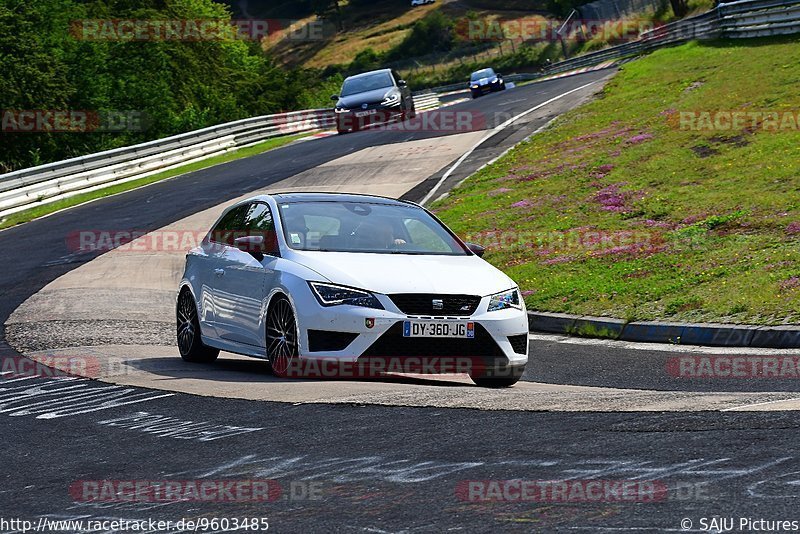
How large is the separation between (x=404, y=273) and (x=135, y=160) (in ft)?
91.9

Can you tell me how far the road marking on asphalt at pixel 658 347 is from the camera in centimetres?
1147

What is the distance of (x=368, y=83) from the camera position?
4172 centimetres

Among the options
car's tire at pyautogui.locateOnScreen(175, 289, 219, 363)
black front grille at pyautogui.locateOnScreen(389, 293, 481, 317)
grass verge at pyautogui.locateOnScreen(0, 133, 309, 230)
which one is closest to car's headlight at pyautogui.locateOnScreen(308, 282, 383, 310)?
black front grille at pyautogui.locateOnScreen(389, 293, 481, 317)

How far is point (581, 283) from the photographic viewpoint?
15.8 metres

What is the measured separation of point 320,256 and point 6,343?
16.2 feet

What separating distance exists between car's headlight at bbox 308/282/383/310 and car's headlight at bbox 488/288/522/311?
97cm

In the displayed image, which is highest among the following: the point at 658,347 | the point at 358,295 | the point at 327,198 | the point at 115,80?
the point at 115,80

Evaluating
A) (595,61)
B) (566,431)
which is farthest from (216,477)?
(595,61)

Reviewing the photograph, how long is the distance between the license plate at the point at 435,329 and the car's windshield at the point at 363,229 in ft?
3.79

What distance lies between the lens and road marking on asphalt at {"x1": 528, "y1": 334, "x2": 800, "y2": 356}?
11469 millimetres

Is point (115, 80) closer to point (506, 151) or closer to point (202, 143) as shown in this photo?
point (202, 143)

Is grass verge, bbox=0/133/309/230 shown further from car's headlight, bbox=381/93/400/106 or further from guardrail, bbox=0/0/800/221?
car's headlight, bbox=381/93/400/106
